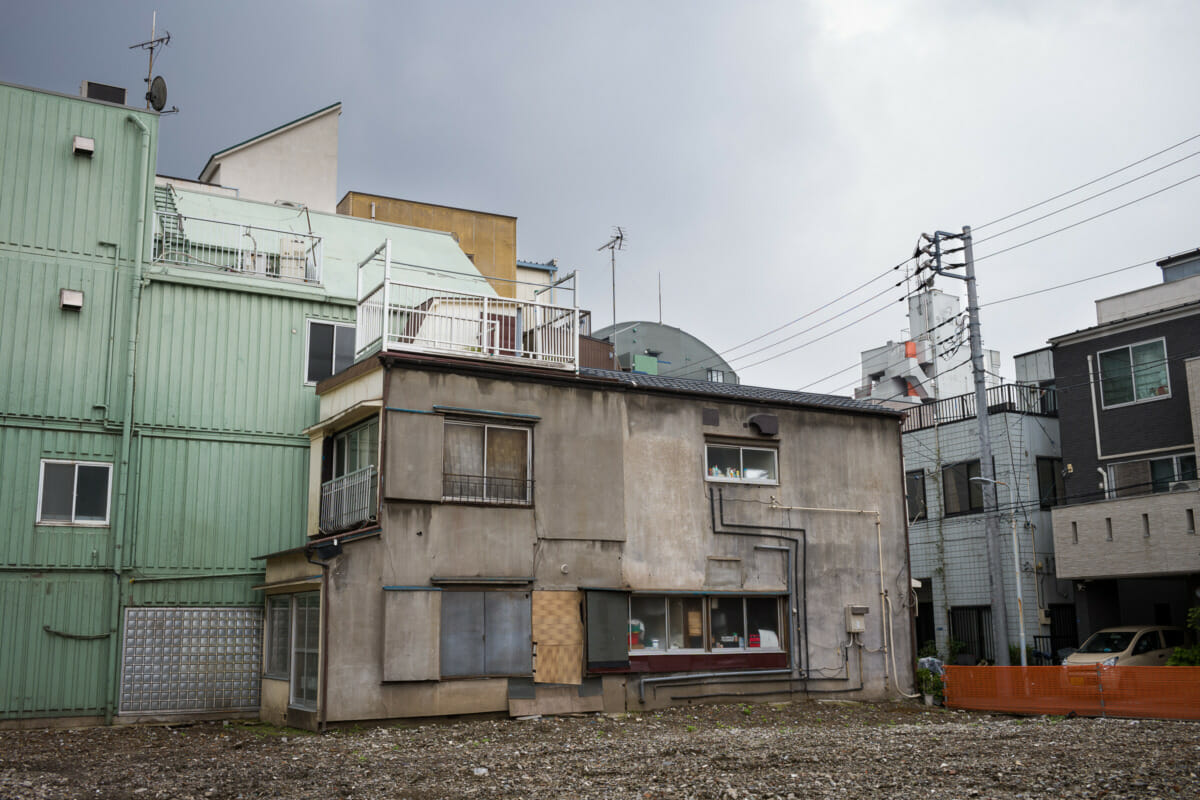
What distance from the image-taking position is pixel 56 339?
20047mm

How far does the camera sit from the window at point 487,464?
19.2 meters

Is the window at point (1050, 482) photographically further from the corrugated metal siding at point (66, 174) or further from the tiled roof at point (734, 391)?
the corrugated metal siding at point (66, 174)

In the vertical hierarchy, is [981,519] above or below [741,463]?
below

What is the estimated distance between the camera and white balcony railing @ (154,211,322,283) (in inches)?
891

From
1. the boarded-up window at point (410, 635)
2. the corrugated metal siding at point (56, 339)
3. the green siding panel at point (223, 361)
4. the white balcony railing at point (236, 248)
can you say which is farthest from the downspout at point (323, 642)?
the white balcony railing at point (236, 248)

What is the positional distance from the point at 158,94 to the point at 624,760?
56.5ft

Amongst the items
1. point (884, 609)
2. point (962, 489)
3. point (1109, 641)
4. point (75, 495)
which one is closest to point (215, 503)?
point (75, 495)

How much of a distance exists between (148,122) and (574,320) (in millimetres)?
9538

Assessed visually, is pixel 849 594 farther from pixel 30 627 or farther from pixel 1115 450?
pixel 30 627

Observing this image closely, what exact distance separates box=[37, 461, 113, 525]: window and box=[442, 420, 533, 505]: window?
665 cm

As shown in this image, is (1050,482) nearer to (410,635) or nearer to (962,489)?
(962,489)

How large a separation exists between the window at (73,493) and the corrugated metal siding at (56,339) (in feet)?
3.12

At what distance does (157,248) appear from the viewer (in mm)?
22672

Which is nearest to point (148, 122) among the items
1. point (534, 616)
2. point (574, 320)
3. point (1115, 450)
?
point (574, 320)
